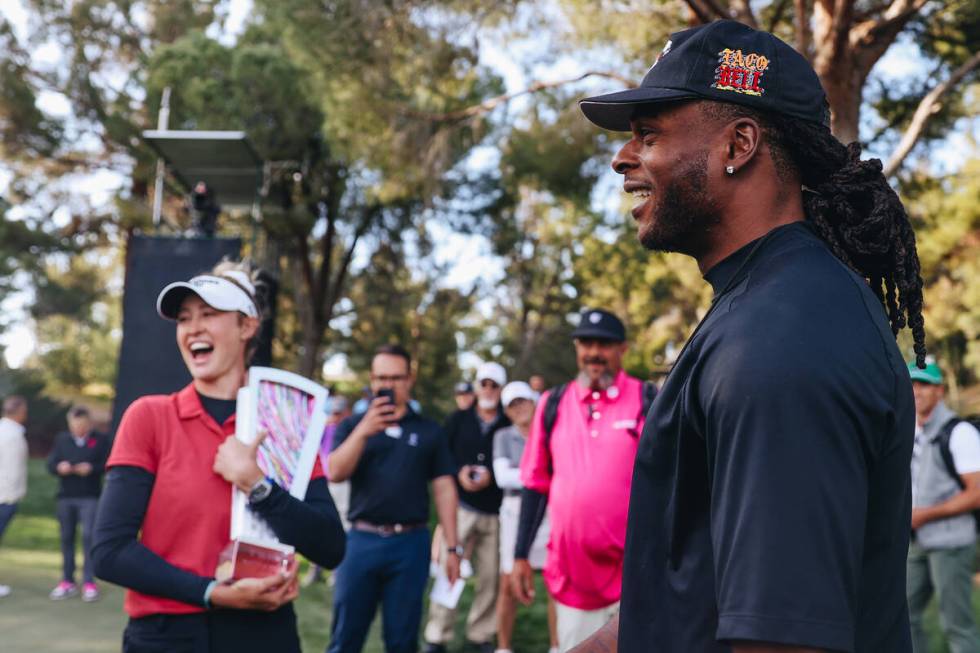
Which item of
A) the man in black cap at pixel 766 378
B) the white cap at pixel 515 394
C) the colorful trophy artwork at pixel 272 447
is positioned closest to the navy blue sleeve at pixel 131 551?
the colorful trophy artwork at pixel 272 447

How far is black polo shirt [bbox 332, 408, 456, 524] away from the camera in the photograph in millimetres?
5637

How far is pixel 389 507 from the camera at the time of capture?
562cm

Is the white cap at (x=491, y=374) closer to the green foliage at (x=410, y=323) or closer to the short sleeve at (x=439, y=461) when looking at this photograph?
the short sleeve at (x=439, y=461)

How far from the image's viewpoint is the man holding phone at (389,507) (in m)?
5.41

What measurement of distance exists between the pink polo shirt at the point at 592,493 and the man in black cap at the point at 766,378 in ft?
8.82

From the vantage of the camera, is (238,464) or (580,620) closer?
(238,464)

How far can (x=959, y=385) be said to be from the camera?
26.3 m

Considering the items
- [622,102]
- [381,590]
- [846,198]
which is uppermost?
[622,102]

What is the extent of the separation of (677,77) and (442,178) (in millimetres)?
9478

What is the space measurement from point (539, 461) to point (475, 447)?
3693 mm

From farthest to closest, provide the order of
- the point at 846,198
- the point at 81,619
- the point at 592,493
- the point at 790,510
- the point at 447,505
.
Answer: the point at 81,619, the point at 447,505, the point at 592,493, the point at 846,198, the point at 790,510

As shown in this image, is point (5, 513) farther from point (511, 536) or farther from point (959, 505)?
point (959, 505)

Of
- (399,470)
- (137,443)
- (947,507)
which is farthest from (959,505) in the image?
(137,443)

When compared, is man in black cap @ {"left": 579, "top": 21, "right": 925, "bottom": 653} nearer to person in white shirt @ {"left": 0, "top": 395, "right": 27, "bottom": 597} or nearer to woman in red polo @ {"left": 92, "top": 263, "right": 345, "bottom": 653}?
woman in red polo @ {"left": 92, "top": 263, "right": 345, "bottom": 653}
